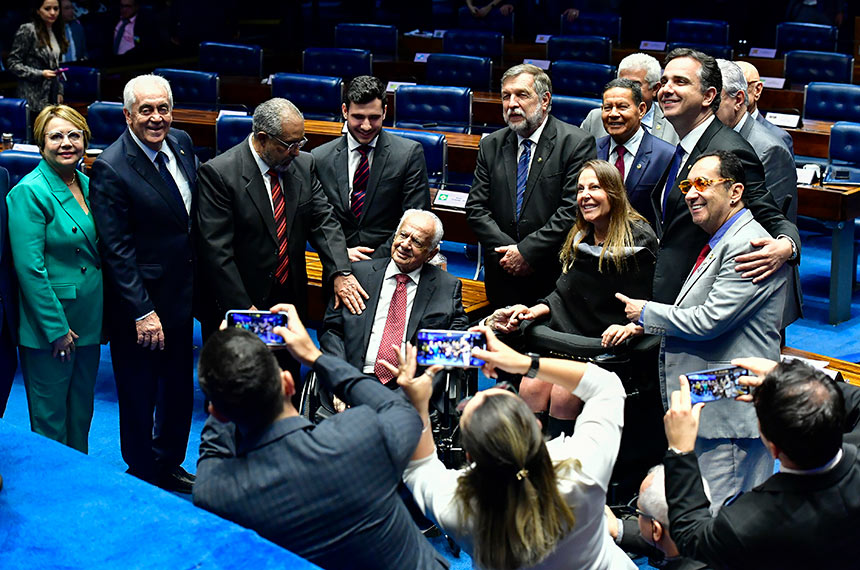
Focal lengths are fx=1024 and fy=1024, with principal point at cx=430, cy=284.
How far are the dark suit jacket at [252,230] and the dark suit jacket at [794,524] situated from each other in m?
2.05

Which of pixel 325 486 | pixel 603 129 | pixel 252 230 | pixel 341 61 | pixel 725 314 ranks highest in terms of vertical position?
pixel 341 61

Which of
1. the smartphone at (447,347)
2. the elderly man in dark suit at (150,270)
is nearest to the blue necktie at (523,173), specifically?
the elderly man in dark suit at (150,270)

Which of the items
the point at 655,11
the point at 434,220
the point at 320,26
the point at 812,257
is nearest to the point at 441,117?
the point at 812,257

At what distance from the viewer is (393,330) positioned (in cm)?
364

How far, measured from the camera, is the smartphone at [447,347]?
8.02 ft

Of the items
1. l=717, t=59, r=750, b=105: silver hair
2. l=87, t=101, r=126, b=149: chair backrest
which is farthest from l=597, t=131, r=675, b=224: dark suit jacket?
l=87, t=101, r=126, b=149: chair backrest

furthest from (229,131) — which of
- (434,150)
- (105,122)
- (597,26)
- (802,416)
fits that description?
(597,26)

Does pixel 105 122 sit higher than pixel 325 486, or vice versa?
pixel 105 122

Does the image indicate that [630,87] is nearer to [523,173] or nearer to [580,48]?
[523,173]

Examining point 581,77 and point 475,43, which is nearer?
point 581,77

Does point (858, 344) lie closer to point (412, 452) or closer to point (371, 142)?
point (371, 142)

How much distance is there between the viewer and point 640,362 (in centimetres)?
357

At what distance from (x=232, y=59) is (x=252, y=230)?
223 inches

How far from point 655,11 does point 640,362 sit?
812 cm
